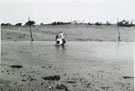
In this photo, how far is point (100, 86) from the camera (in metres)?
13.5

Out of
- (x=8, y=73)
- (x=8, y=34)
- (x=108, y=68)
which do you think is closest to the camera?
(x=8, y=73)

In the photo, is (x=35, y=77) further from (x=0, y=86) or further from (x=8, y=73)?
(x=0, y=86)

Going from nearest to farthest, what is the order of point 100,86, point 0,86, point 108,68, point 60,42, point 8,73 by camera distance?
point 0,86 → point 100,86 → point 8,73 → point 108,68 → point 60,42

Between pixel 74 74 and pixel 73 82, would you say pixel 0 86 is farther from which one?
pixel 74 74

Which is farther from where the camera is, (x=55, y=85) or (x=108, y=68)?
(x=108, y=68)

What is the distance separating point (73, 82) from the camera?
14133 millimetres

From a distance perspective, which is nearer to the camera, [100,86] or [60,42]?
[100,86]

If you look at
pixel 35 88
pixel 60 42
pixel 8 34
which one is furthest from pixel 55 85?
pixel 8 34

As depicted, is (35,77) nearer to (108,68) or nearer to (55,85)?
(55,85)

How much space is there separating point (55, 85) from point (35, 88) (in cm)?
114

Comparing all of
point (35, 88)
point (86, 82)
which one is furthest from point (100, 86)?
point (35, 88)

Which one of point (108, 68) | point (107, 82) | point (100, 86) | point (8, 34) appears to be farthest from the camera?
point (8, 34)

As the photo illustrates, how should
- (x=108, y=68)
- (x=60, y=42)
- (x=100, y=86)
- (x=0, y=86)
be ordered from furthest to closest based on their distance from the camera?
(x=60, y=42) → (x=108, y=68) → (x=100, y=86) → (x=0, y=86)

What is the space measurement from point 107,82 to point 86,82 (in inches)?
44.4
